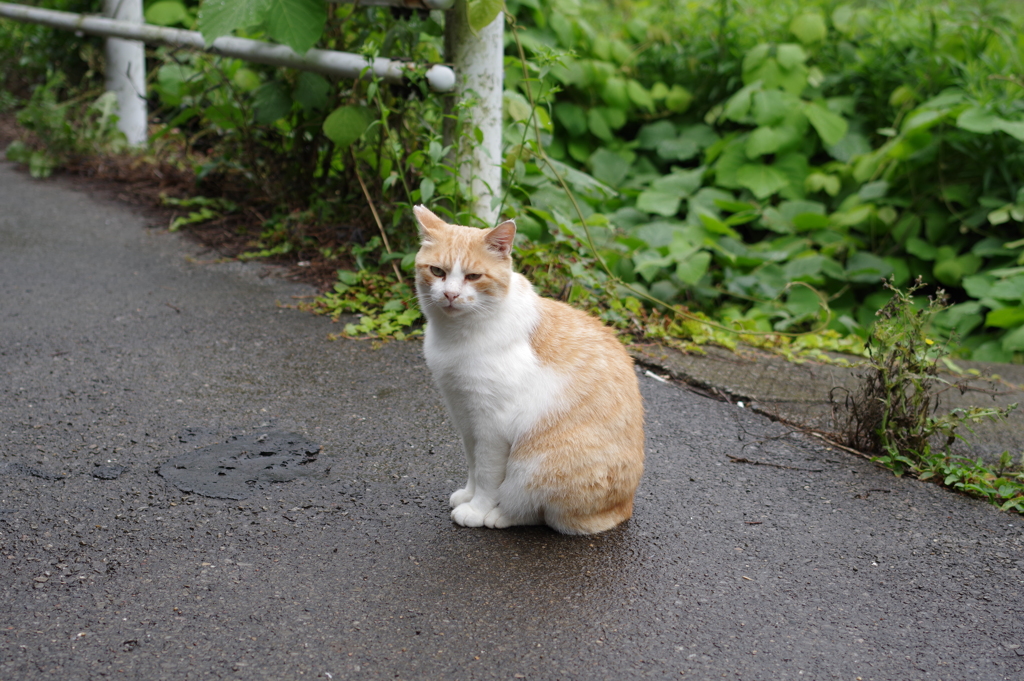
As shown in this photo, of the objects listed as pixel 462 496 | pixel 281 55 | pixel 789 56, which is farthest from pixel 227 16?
pixel 789 56

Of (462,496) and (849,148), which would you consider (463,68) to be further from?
(849,148)

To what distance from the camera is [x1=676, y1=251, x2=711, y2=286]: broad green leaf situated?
15.4ft

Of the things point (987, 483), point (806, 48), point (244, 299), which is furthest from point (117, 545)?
point (806, 48)

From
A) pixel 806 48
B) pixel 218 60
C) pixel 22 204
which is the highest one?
pixel 806 48

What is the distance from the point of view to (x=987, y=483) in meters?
2.85

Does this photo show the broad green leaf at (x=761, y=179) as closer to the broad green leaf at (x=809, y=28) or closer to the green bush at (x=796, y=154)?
the green bush at (x=796, y=154)

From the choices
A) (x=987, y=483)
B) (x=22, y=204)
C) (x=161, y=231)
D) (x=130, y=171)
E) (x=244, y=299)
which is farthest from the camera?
(x=130, y=171)

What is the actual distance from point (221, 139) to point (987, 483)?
4.90 metres

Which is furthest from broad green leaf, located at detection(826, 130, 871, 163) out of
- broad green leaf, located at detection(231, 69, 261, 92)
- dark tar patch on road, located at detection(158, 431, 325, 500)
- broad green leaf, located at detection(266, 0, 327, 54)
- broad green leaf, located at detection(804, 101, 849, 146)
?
dark tar patch on road, located at detection(158, 431, 325, 500)

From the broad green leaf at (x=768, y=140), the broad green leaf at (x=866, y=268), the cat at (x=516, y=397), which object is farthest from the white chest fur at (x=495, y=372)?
the broad green leaf at (x=768, y=140)

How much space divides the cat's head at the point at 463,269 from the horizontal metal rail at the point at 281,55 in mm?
1745

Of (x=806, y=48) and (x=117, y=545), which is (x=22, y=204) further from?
(x=806, y=48)

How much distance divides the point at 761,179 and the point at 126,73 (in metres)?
4.98

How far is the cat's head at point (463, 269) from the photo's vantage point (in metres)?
2.32
